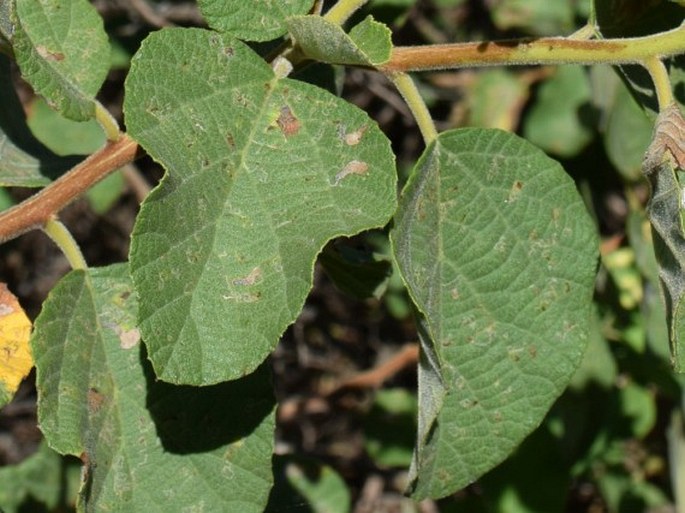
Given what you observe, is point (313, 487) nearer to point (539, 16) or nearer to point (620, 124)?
point (620, 124)

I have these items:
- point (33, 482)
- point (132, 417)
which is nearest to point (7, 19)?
point (132, 417)

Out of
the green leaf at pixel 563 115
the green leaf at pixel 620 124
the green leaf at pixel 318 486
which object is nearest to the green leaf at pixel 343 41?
the green leaf at pixel 620 124

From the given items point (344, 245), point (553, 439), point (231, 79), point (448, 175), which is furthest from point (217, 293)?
point (553, 439)

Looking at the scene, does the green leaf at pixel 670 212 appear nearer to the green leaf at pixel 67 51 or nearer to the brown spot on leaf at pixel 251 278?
the brown spot on leaf at pixel 251 278

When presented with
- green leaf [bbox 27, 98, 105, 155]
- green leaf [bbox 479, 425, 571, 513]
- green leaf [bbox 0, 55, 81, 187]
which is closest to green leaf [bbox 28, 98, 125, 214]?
green leaf [bbox 27, 98, 105, 155]

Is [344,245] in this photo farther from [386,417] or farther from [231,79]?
[386,417]

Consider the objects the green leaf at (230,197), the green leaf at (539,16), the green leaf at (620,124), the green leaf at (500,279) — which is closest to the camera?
the green leaf at (230,197)
